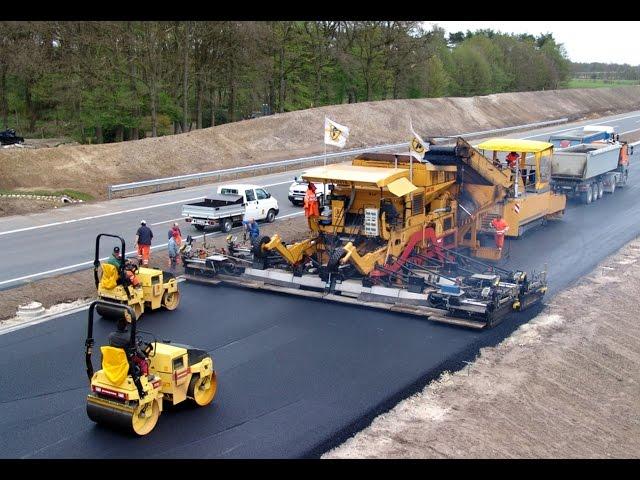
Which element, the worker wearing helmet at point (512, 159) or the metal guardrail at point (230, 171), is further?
the metal guardrail at point (230, 171)

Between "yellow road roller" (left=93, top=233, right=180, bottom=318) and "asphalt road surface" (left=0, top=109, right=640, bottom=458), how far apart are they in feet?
1.05

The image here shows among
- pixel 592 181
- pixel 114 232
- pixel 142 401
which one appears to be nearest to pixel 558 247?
pixel 592 181

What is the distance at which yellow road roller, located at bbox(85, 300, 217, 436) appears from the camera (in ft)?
32.8

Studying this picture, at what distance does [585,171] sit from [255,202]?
43.4 feet

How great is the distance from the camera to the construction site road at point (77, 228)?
19672 millimetres

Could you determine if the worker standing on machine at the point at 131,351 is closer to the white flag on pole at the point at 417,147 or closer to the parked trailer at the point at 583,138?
the white flag on pole at the point at 417,147

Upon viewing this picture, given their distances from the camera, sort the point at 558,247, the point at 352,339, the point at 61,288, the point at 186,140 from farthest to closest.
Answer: the point at 186,140 → the point at 558,247 → the point at 61,288 → the point at 352,339

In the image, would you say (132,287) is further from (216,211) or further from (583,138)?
(583,138)

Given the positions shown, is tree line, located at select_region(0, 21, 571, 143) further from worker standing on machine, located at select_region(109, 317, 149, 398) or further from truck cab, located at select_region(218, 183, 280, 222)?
worker standing on machine, located at select_region(109, 317, 149, 398)

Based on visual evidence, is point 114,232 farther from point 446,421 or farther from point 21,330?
point 446,421

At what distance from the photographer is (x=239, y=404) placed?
1132cm

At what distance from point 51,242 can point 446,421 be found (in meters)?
15.7

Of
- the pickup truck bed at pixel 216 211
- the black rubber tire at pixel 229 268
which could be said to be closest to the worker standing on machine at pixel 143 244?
the black rubber tire at pixel 229 268

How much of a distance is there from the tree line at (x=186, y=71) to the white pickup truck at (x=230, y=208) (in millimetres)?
20315
